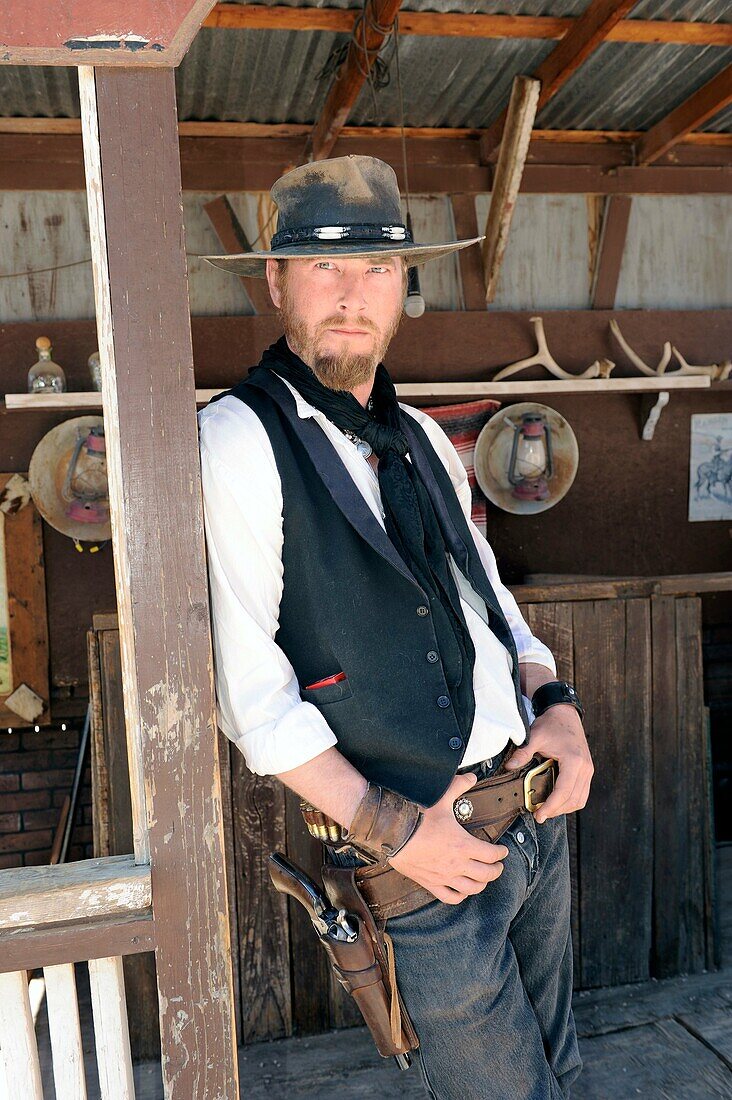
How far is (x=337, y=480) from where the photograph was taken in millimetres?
1619

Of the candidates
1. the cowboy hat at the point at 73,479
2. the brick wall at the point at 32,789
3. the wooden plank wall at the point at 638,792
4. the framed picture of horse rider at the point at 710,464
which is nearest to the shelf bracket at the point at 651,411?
the framed picture of horse rider at the point at 710,464

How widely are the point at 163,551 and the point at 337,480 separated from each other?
32 cm

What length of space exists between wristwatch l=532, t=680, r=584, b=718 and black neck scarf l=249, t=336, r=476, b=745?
27 cm

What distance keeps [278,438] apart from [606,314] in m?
3.26

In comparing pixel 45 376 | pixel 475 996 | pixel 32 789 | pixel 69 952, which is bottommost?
pixel 32 789

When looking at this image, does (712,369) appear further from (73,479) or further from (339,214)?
(339,214)

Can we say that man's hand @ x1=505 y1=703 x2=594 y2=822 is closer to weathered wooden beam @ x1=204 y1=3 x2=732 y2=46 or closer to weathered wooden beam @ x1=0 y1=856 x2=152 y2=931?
weathered wooden beam @ x1=0 y1=856 x2=152 y2=931

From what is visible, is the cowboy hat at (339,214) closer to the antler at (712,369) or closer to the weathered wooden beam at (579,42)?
the weathered wooden beam at (579,42)

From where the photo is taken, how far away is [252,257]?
1772 mm

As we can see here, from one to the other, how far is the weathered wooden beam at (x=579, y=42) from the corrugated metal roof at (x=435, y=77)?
0.05 metres

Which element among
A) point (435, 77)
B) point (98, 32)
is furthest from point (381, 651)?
point (435, 77)

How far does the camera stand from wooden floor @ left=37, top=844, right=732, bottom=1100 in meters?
2.54

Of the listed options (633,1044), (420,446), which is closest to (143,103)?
(420,446)

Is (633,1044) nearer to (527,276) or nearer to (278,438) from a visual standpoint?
(278,438)
